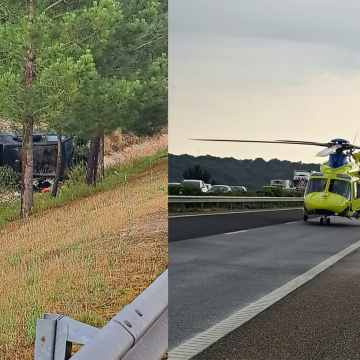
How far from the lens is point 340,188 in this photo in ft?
51.8

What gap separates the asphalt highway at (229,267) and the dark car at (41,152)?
278 centimetres

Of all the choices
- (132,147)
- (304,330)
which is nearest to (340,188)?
(304,330)

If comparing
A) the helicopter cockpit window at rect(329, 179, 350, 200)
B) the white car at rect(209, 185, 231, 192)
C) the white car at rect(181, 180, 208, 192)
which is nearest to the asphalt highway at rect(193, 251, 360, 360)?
the white car at rect(181, 180, 208, 192)

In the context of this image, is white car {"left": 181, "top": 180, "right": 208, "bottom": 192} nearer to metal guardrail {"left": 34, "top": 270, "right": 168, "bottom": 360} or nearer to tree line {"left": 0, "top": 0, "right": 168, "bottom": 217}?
tree line {"left": 0, "top": 0, "right": 168, "bottom": 217}

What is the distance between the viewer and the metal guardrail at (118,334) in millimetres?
1473

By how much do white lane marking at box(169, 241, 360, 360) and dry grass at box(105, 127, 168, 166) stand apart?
7.78 ft

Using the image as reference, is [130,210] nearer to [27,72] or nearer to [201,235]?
[27,72]

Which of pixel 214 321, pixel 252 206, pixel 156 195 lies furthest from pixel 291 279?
pixel 252 206

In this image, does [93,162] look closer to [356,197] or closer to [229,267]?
[229,267]

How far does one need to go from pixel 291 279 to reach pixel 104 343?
23.1 feet

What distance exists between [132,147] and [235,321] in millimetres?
3949

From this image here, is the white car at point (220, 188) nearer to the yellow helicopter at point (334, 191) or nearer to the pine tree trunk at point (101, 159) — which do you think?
the yellow helicopter at point (334, 191)

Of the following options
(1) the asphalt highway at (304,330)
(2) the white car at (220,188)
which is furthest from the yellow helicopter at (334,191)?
(1) the asphalt highway at (304,330)

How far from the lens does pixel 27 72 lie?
1729 millimetres
